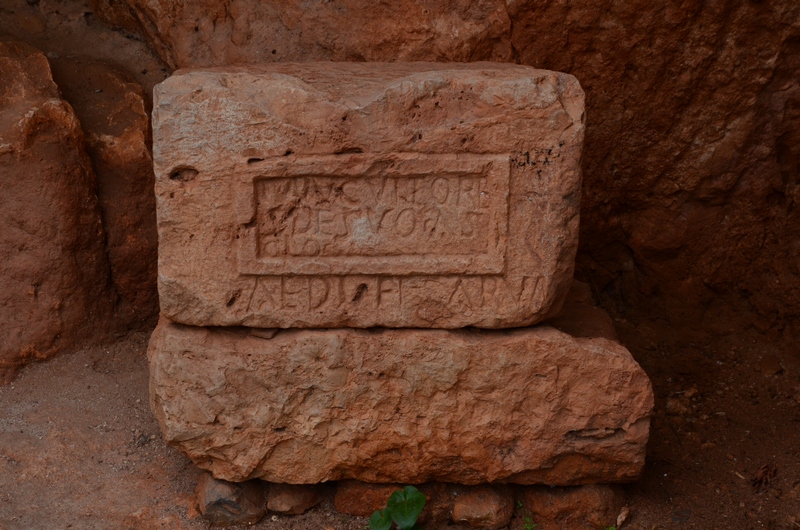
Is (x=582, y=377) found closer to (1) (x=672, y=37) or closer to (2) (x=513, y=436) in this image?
(2) (x=513, y=436)

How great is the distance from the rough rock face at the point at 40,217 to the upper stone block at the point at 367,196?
1.03 meters

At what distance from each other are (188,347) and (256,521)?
69cm

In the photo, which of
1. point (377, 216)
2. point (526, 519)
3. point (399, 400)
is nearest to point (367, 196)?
point (377, 216)

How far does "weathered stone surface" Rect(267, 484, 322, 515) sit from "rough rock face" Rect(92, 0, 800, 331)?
1.70 meters

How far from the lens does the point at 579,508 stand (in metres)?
3.41

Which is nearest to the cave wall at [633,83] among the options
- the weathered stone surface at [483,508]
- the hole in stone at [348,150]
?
the hole in stone at [348,150]

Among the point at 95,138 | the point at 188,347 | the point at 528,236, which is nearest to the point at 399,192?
the point at 528,236

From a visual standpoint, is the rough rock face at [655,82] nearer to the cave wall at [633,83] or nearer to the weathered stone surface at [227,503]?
the cave wall at [633,83]

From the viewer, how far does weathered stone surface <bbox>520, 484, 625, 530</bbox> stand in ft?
11.1

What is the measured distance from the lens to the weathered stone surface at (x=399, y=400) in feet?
10.4

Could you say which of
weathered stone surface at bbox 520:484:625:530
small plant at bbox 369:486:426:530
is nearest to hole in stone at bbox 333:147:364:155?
small plant at bbox 369:486:426:530

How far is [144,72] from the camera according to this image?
170 inches

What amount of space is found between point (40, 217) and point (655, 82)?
2546 millimetres

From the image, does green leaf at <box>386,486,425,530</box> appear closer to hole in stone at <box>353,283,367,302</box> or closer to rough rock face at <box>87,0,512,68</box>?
hole in stone at <box>353,283,367,302</box>
